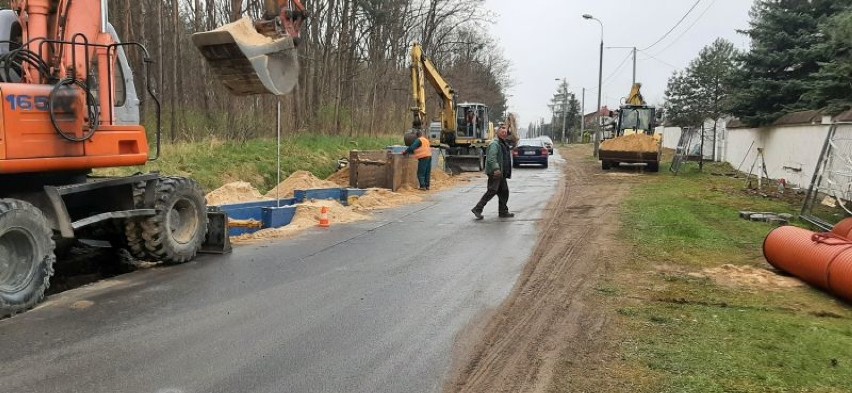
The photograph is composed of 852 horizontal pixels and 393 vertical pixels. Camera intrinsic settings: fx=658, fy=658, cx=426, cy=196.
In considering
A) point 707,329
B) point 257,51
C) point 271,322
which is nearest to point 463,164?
point 257,51

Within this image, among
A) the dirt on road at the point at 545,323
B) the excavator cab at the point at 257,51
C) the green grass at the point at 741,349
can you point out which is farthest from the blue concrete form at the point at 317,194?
the green grass at the point at 741,349

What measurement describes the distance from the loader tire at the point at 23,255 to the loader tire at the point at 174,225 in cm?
165

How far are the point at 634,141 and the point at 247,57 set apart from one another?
66.3ft

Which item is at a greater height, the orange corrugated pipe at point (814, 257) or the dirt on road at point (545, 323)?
the orange corrugated pipe at point (814, 257)

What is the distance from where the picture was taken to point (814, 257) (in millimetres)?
7227

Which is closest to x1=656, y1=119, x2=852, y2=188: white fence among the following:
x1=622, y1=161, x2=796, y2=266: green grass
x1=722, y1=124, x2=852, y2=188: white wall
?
x1=722, y1=124, x2=852, y2=188: white wall

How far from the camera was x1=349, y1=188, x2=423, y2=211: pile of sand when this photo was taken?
15.3 meters

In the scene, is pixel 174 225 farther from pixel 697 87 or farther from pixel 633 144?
pixel 697 87

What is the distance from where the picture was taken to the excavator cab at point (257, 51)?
8617mm

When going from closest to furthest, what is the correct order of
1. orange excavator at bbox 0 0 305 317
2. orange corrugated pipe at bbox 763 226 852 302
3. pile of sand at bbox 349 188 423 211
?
orange excavator at bbox 0 0 305 317 → orange corrugated pipe at bbox 763 226 852 302 → pile of sand at bbox 349 188 423 211

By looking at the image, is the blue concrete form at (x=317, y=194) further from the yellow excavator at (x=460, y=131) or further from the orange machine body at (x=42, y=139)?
the yellow excavator at (x=460, y=131)

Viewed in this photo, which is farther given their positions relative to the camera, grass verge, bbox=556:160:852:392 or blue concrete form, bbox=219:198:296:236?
blue concrete form, bbox=219:198:296:236

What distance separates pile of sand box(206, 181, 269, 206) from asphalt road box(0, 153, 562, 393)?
3.62 meters

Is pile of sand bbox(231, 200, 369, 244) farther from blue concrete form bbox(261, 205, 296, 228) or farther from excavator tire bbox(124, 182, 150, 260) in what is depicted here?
excavator tire bbox(124, 182, 150, 260)
